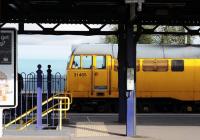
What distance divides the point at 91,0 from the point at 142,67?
11561mm

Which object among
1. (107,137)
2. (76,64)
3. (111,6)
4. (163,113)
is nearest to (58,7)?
(111,6)

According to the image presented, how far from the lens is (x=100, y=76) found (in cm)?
2641

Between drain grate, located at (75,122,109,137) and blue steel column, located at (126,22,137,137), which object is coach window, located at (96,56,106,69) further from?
blue steel column, located at (126,22,137,137)

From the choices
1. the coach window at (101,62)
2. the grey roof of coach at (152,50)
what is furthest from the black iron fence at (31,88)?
the grey roof of coach at (152,50)

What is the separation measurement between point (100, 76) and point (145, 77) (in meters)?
2.10

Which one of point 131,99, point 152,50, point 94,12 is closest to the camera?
point 131,99

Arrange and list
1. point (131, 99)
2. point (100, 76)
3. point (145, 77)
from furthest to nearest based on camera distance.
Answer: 1. point (145, 77)
2. point (100, 76)
3. point (131, 99)

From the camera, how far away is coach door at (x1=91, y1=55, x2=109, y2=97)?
2641 centimetres

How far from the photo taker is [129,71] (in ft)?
51.4

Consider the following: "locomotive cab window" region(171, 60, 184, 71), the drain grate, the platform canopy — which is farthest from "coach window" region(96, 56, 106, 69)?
the platform canopy

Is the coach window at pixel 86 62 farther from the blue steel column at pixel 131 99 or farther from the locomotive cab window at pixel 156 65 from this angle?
the blue steel column at pixel 131 99

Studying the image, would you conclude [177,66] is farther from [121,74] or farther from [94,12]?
[94,12]

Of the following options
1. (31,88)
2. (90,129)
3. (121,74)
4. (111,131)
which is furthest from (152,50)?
(111,131)

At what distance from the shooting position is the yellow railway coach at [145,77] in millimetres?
26406
